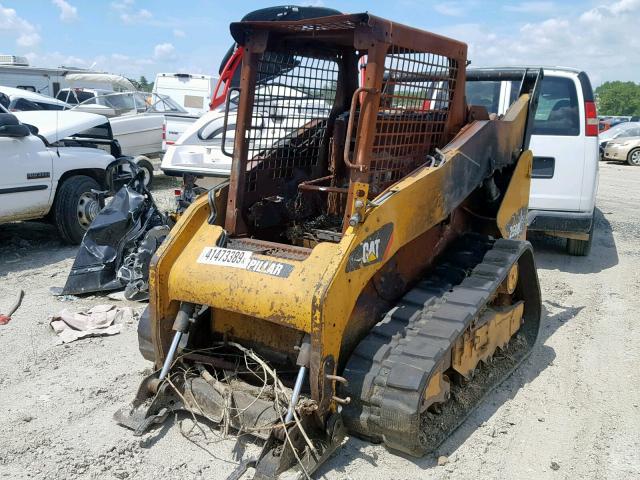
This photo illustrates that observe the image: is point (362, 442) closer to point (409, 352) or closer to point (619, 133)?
point (409, 352)

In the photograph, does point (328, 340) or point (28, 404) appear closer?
point (328, 340)

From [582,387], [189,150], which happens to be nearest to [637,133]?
[189,150]

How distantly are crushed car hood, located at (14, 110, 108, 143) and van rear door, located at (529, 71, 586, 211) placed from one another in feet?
18.8

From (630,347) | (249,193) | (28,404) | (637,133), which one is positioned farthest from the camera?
(637,133)

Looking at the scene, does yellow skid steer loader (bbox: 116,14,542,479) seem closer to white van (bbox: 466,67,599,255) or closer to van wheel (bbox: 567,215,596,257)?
white van (bbox: 466,67,599,255)

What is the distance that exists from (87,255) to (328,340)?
3897 millimetres

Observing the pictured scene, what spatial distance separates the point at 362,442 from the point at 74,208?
5.59 m

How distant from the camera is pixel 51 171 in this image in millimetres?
7625

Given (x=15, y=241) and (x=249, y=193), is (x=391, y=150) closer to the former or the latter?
(x=249, y=193)

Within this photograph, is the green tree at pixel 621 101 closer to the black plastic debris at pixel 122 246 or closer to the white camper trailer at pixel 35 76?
the white camper trailer at pixel 35 76

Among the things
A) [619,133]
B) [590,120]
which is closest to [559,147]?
[590,120]

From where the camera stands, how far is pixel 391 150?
3916 mm

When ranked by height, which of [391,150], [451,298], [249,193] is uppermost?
[391,150]

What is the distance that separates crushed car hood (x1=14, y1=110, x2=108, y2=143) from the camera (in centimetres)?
805
